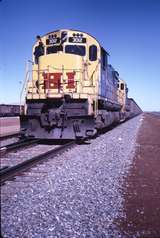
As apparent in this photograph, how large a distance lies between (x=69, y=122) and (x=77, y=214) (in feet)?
24.3

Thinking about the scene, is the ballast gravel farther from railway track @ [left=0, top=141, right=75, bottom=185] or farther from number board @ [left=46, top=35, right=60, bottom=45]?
number board @ [left=46, top=35, right=60, bottom=45]

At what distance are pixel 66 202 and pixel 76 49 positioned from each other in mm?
8936

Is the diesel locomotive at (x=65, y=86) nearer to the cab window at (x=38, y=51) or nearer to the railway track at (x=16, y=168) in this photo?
the cab window at (x=38, y=51)

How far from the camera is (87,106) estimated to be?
12.1m

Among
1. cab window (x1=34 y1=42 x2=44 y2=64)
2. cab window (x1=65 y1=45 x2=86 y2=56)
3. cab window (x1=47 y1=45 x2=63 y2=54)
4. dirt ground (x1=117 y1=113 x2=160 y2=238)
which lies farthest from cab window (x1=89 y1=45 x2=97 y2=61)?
dirt ground (x1=117 y1=113 x2=160 y2=238)

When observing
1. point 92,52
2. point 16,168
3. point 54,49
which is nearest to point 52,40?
point 54,49

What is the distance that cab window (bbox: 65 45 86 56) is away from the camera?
13422 millimetres

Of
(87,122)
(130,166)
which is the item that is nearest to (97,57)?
(87,122)

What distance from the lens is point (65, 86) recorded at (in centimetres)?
1284

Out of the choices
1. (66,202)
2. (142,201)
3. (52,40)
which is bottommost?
(142,201)

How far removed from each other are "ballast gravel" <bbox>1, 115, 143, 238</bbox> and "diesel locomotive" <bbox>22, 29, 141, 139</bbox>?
130 inches

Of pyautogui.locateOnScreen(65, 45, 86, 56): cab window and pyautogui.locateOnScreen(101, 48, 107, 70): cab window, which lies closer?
pyautogui.locateOnScreen(65, 45, 86, 56): cab window

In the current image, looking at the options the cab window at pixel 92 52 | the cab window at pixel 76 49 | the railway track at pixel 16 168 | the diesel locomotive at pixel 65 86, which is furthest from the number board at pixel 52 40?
the railway track at pixel 16 168

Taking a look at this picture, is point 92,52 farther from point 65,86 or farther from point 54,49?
point 65,86
